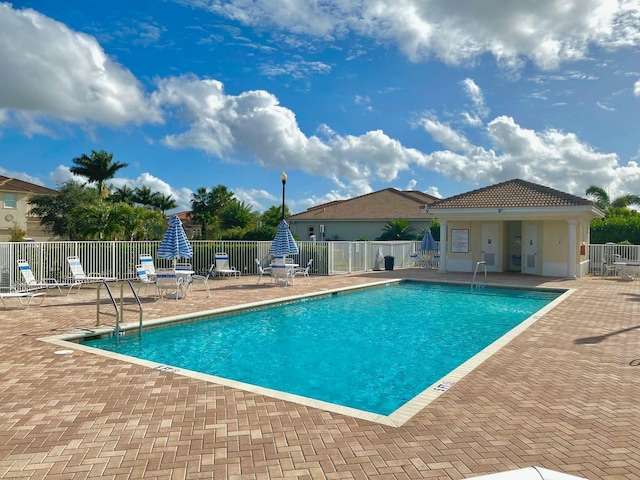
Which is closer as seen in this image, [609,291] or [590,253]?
[609,291]

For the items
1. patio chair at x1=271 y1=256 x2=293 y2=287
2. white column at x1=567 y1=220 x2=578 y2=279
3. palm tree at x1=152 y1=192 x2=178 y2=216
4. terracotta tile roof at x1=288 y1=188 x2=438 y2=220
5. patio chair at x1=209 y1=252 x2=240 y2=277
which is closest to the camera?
patio chair at x1=271 y1=256 x2=293 y2=287

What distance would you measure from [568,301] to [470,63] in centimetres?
895

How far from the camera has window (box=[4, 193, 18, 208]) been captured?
38344 mm

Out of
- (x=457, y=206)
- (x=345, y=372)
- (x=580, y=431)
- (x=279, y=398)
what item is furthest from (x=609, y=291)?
(x=279, y=398)

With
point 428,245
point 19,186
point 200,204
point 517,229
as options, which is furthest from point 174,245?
point 200,204

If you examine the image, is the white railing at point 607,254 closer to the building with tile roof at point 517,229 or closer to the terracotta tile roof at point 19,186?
the building with tile roof at point 517,229

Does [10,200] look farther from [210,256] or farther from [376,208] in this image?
[376,208]

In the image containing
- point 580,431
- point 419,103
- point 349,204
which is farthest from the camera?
point 349,204

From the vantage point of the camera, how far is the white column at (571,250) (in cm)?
2006

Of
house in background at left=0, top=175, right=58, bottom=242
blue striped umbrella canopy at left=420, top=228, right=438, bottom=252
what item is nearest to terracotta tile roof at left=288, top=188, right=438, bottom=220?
blue striped umbrella canopy at left=420, top=228, right=438, bottom=252

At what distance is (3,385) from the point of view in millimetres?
5598

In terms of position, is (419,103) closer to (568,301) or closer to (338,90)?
(338,90)

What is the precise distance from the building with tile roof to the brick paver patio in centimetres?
A: 1410

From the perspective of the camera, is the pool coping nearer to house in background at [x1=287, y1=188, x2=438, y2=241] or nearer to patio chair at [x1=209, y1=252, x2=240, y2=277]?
patio chair at [x1=209, y1=252, x2=240, y2=277]
